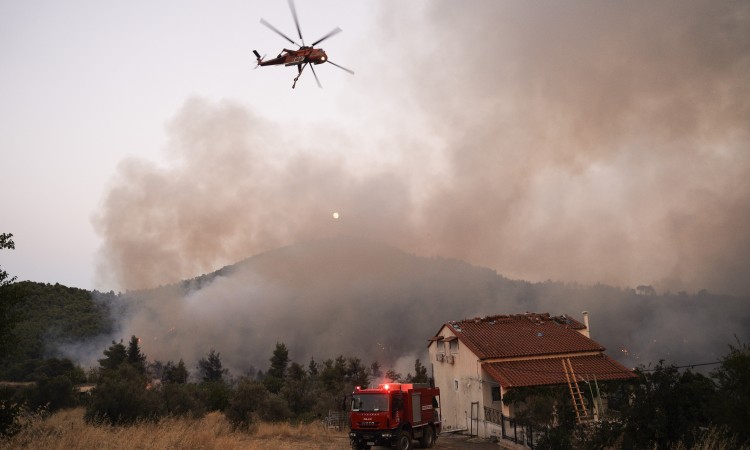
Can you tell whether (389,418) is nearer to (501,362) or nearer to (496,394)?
(496,394)

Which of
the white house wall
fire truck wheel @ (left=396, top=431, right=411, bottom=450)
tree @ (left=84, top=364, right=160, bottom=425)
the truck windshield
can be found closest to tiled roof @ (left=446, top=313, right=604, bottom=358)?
the white house wall

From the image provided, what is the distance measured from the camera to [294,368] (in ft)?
276

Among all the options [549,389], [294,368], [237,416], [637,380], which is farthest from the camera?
[294,368]

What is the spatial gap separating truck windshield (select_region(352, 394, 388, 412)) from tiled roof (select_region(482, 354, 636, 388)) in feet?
40.3

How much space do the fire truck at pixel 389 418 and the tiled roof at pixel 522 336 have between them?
36.6 feet

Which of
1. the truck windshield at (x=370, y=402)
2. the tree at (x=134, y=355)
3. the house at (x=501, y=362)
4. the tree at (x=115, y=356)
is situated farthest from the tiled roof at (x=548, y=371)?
the tree at (x=134, y=355)

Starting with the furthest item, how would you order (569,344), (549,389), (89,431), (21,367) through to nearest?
(21,367) < (569,344) < (549,389) < (89,431)

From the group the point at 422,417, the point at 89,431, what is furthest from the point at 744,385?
the point at 89,431

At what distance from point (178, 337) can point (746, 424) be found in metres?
169

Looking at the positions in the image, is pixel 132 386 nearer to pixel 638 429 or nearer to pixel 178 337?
pixel 638 429

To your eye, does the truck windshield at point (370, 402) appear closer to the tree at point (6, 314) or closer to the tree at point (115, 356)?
the tree at point (6, 314)

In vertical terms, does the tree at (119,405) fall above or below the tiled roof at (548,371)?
below

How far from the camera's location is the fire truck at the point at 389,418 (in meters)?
22.9

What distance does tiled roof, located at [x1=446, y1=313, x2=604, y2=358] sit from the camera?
36688 millimetres
